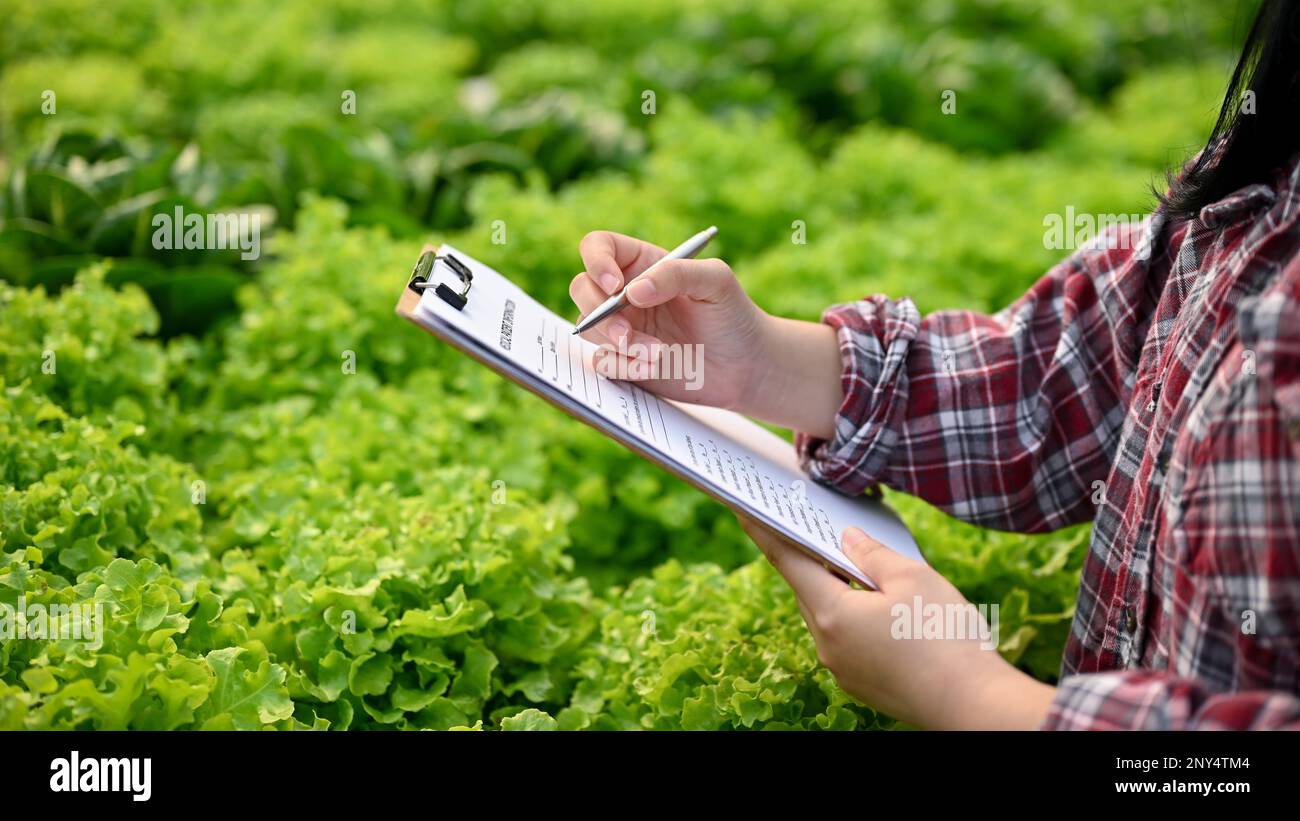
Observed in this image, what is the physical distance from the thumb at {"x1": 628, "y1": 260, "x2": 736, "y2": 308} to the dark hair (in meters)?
0.58

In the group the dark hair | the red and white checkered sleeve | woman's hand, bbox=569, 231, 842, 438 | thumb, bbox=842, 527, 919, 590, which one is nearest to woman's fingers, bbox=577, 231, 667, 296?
woman's hand, bbox=569, 231, 842, 438

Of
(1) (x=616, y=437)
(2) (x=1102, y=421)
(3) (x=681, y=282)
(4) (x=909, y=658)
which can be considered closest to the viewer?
(4) (x=909, y=658)

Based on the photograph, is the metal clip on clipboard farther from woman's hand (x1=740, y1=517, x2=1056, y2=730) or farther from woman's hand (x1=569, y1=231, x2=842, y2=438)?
woman's hand (x1=740, y1=517, x2=1056, y2=730)

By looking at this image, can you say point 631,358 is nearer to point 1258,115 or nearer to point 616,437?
Result: point 616,437

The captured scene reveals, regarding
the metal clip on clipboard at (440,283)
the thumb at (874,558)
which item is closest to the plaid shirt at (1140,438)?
the thumb at (874,558)

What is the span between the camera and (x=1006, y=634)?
1.81 m

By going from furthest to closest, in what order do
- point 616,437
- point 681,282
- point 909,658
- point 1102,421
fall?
point 1102,421 → point 681,282 → point 616,437 → point 909,658

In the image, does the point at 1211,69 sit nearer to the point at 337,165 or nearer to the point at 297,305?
the point at 337,165

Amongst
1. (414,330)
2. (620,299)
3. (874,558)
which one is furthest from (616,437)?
(414,330)

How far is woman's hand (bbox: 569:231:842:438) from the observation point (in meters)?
1.48

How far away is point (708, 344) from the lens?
1.57 metres

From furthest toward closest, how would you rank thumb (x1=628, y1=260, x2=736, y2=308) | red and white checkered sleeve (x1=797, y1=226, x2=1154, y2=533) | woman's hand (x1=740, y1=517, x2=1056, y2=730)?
red and white checkered sleeve (x1=797, y1=226, x2=1154, y2=533) → thumb (x1=628, y1=260, x2=736, y2=308) → woman's hand (x1=740, y1=517, x2=1056, y2=730)

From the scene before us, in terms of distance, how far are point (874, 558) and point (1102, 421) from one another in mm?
455

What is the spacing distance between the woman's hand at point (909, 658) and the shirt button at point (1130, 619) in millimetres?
158
